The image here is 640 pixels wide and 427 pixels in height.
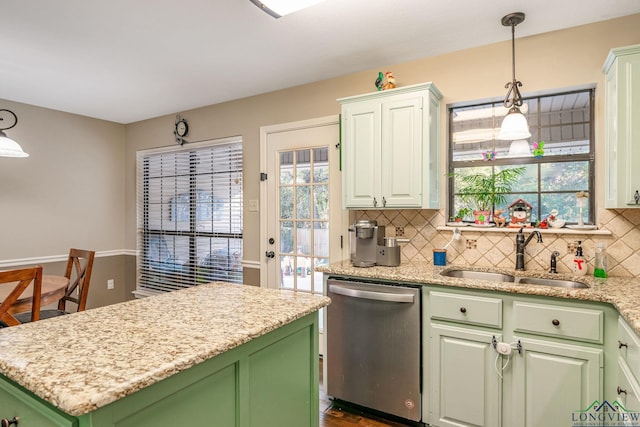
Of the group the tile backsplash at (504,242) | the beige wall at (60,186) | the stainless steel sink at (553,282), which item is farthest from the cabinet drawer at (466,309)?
the beige wall at (60,186)

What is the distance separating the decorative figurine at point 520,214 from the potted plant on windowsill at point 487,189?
0.09 meters

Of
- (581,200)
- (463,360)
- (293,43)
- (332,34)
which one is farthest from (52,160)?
(581,200)

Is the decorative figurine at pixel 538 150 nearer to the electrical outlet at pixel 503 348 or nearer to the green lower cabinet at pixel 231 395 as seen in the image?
the electrical outlet at pixel 503 348

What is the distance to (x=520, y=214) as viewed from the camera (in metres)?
2.43

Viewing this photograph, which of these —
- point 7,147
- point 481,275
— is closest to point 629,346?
point 481,275

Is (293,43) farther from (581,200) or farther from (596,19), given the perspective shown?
(581,200)

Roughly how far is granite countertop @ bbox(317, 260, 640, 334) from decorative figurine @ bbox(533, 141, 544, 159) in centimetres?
81

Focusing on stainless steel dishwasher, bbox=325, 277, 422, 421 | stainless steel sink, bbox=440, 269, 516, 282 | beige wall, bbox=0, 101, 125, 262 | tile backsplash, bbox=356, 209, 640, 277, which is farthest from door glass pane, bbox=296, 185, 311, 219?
beige wall, bbox=0, 101, 125, 262

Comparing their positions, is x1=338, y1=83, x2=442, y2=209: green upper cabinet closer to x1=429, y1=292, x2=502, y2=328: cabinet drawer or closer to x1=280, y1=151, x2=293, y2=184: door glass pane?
x1=429, y1=292, x2=502, y2=328: cabinet drawer

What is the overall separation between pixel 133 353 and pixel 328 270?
154cm

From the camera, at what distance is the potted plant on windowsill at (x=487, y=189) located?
2.50 meters

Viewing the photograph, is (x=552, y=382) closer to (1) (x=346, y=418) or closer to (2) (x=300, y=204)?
(1) (x=346, y=418)

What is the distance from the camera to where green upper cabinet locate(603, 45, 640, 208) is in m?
1.86

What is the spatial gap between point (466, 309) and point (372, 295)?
55 cm
